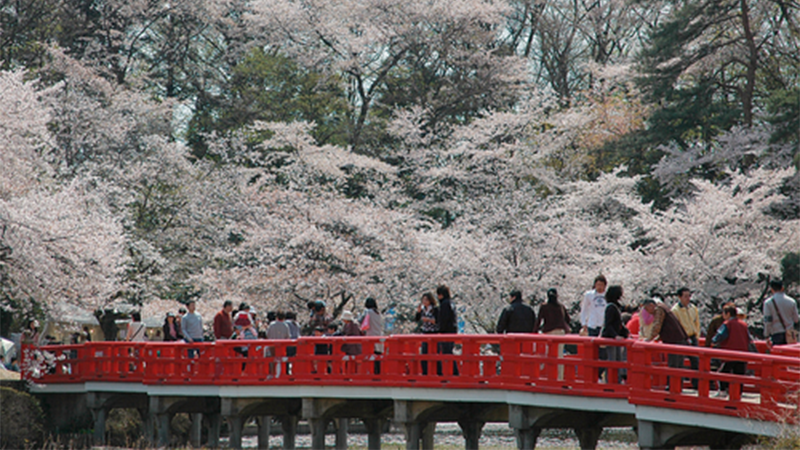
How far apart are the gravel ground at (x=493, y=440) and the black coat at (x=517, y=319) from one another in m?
12.8

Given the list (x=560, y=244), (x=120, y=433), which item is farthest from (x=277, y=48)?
(x=120, y=433)

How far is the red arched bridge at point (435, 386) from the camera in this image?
12094 mm

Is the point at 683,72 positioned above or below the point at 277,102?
below

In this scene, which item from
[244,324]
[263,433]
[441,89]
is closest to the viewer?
[244,324]

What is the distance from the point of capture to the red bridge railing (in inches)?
463

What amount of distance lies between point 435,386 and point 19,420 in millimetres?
12023

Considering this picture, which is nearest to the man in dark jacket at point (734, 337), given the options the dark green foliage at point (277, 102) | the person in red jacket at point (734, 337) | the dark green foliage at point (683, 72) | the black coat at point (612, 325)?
the person in red jacket at point (734, 337)

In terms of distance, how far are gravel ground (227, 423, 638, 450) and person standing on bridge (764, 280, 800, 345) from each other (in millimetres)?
13485

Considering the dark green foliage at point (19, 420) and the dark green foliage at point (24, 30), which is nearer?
the dark green foliage at point (19, 420)

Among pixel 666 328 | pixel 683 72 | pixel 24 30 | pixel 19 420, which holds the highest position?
pixel 24 30

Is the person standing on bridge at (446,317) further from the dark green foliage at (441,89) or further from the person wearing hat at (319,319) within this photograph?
the dark green foliage at (441,89)

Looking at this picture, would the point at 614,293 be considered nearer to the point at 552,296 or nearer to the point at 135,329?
the point at 552,296

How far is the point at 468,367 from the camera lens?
1566 centimetres

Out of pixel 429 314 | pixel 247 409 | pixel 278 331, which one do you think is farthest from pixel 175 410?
pixel 429 314
